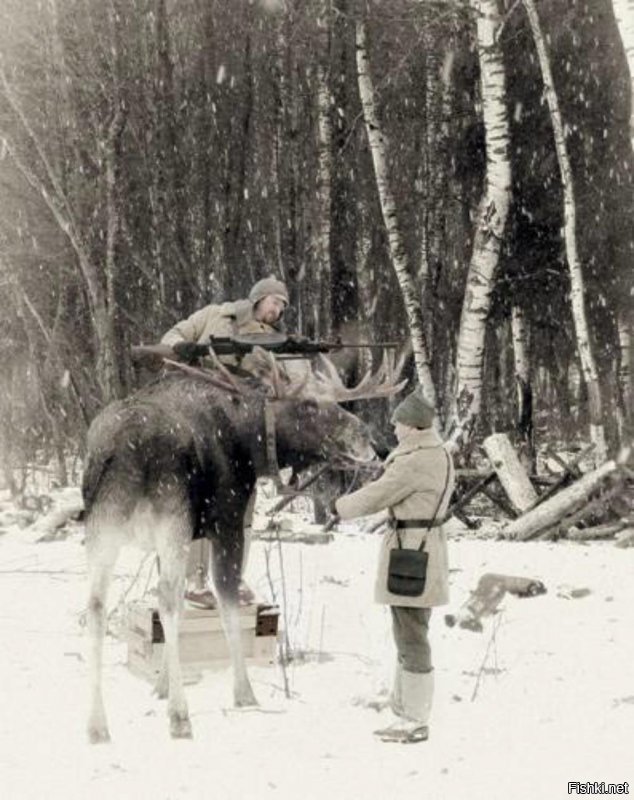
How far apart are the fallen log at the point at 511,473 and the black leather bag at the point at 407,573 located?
7.01 meters

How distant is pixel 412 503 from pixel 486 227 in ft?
28.9

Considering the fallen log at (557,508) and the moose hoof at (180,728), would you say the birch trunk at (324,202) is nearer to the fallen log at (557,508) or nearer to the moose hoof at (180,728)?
the fallen log at (557,508)

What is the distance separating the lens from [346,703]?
22.6ft

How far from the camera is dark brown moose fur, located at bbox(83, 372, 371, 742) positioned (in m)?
6.49

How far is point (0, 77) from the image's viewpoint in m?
18.3

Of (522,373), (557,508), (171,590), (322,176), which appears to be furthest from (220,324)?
(522,373)

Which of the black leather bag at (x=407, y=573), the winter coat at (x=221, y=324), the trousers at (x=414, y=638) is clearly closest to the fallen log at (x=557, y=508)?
the winter coat at (x=221, y=324)

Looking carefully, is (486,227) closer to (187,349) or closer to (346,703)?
(187,349)

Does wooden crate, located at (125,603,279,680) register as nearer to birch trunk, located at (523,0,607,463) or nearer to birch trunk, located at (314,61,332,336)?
birch trunk, located at (314,61,332,336)

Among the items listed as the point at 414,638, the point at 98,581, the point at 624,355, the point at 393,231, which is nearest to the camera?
the point at 414,638

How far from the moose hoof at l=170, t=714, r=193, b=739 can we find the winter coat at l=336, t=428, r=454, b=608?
1326 mm

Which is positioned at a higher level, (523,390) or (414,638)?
(523,390)

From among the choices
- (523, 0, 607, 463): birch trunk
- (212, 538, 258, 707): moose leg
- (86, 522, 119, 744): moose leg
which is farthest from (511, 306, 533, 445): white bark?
(86, 522, 119, 744): moose leg

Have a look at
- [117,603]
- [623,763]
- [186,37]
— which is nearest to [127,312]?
[186,37]
